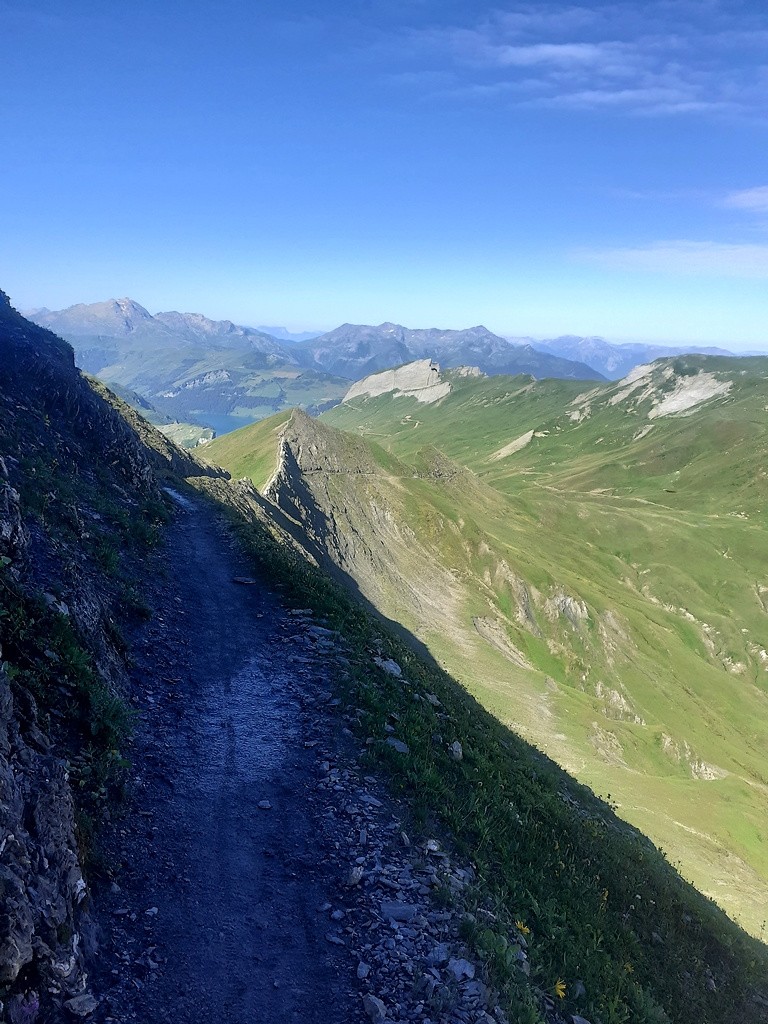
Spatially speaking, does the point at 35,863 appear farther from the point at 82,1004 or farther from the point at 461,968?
the point at 461,968

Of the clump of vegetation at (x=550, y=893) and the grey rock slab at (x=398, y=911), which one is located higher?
the grey rock slab at (x=398, y=911)

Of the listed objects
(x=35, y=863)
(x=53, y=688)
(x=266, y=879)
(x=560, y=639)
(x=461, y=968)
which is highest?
(x=53, y=688)

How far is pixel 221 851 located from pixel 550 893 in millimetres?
8455

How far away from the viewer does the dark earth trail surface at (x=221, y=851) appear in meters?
9.36

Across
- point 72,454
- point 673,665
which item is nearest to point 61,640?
point 72,454

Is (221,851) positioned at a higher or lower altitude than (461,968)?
higher

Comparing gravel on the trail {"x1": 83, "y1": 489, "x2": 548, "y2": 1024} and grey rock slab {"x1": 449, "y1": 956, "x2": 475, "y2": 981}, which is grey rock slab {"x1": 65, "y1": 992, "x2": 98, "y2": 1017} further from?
grey rock slab {"x1": 449, "y1": 956, "x2": 475, "y2": 981}

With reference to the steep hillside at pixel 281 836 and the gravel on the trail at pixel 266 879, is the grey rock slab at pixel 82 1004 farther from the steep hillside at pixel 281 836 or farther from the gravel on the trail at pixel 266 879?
the gravel on the trail at pixel 266 879

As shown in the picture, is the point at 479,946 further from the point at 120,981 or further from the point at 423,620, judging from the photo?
the point at 423,620

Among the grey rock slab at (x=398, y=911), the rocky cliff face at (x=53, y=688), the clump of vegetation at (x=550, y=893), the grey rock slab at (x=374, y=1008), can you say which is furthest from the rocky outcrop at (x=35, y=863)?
the clump of vegetation at (x=550, y=893)

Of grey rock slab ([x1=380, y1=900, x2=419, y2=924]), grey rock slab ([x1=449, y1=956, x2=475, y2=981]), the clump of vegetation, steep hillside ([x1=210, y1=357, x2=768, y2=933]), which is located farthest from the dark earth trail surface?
steep hillside ([x1=210, y1=357, x2=768, y2=933])

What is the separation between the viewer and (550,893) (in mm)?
14484

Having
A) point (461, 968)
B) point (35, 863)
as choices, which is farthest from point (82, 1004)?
point (461, 968)

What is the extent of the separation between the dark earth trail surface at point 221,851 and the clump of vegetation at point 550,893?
8.23 feet
